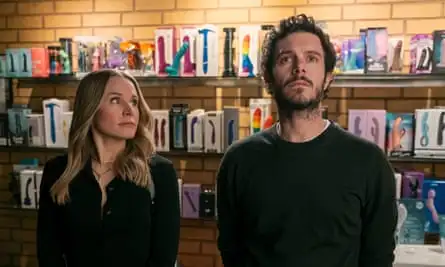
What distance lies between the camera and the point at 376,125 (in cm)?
262

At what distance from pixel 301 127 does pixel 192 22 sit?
1700mm

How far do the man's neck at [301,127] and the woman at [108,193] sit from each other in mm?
505

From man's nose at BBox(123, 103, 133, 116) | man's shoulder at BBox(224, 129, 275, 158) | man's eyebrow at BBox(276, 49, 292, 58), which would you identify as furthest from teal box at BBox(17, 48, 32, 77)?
man's eyebrow at BBox(276, 49, 292, 58)

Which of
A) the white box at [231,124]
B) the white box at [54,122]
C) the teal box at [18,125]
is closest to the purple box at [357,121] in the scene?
the white box at [231,124]

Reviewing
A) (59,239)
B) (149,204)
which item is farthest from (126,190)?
(59,239)

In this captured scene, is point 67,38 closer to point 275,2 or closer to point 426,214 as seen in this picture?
point 275,2

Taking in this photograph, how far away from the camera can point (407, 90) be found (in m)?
2.83

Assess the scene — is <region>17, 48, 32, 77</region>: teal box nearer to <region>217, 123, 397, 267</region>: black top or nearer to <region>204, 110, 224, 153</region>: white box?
<region>204, 110, 224, 153</region>: white box

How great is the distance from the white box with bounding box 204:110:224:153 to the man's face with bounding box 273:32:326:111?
49.7 inches

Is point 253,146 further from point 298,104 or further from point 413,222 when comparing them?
point 413,222

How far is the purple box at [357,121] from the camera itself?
8.64ft

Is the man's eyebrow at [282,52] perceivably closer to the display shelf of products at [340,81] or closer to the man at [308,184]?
the man at [308,184]

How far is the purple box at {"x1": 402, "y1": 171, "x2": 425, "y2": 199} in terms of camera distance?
104 inches

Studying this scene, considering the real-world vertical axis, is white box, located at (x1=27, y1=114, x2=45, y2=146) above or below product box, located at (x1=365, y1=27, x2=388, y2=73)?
below
